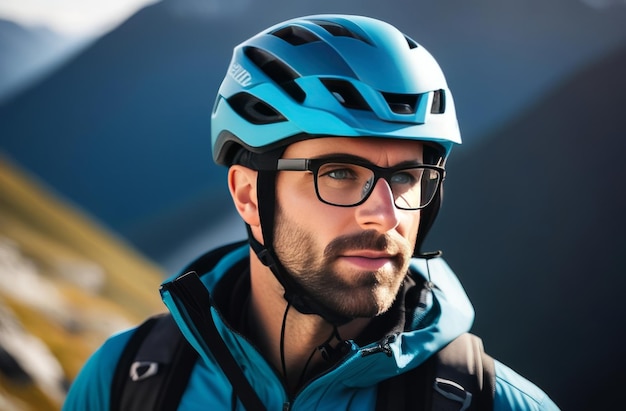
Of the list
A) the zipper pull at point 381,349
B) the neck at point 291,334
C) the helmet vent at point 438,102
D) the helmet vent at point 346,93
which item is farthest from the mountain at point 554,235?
the zipper pull at point 381,349

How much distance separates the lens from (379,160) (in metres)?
2.13

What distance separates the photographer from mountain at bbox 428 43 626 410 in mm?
3793

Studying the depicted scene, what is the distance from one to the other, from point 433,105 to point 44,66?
11.2ft

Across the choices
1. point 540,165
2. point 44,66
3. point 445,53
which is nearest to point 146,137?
point 44,66

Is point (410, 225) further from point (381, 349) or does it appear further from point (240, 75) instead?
point (240, 75)

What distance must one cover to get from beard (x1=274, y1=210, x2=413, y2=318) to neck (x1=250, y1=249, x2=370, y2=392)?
160 millimetres

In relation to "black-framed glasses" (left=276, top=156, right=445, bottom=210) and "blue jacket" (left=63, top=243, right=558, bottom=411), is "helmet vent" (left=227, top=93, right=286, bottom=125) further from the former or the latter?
"blue jacket" (left=63, top=243, right=558, bottom=411)

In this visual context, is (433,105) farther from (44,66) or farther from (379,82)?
(44,66)

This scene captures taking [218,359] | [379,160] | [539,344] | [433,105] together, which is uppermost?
[433,105]

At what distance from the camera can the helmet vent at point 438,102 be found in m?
2.32

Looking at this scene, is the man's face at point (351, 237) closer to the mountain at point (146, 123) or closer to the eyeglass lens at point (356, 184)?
the eyeglass lens at point (356, 184)

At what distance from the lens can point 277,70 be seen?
2.43 meters

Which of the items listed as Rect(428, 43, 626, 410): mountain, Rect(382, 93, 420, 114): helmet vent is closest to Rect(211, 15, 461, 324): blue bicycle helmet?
Rect(382, 93, 420, 114): helmet vent

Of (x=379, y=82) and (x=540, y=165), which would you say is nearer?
(x=379, y=82)
